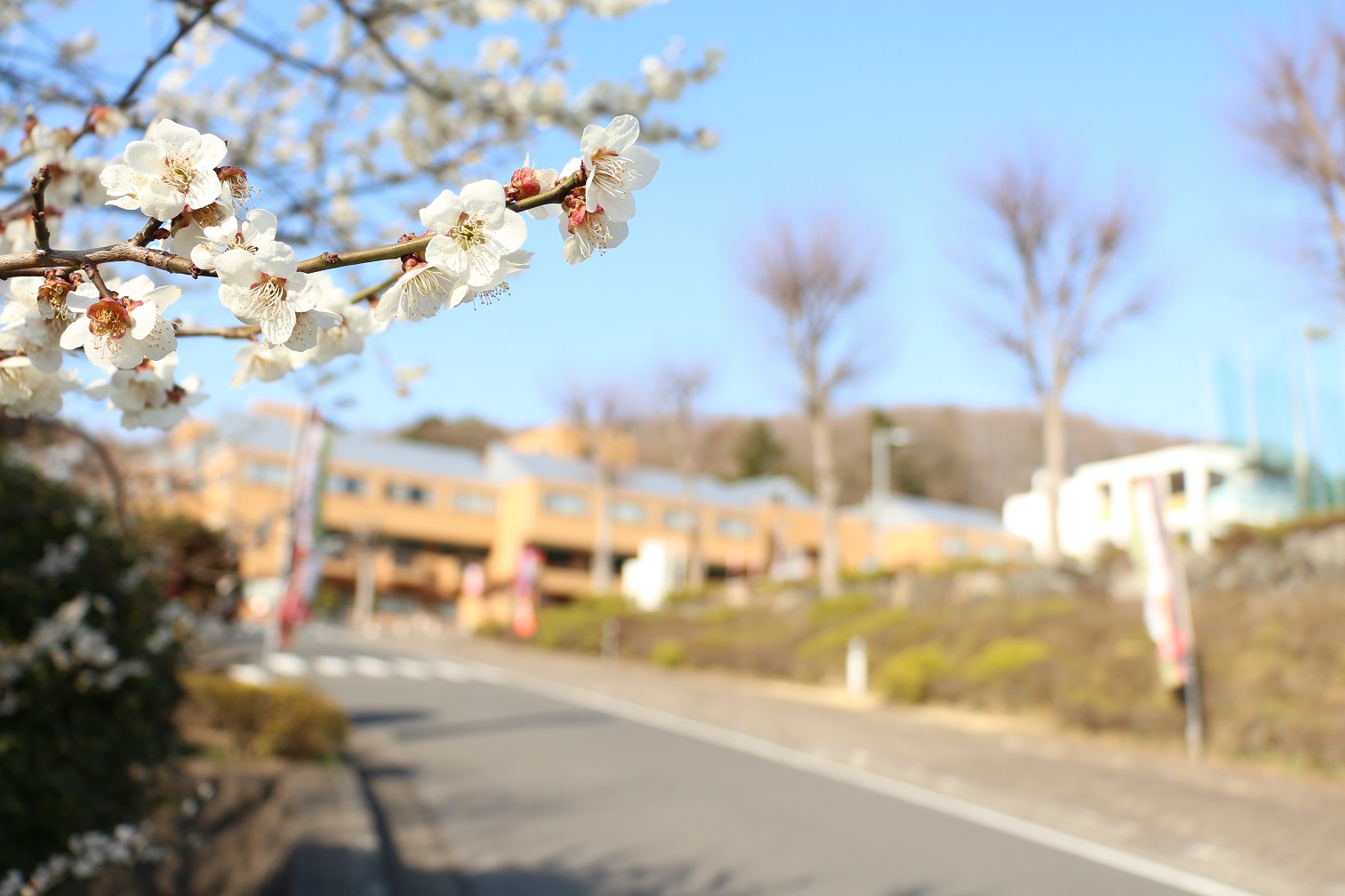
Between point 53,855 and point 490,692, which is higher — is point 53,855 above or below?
above

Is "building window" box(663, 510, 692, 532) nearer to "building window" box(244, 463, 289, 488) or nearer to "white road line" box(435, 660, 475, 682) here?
"building window" box(244, 463, 289, 488)

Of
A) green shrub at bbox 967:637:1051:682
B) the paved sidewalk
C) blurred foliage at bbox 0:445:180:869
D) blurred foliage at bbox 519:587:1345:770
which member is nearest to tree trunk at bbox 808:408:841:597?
blurred foliage at bbox 519:587:1345:770

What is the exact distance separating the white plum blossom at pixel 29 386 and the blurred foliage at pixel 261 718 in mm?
6529

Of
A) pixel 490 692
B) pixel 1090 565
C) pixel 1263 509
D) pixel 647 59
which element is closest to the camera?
pixel 647 59

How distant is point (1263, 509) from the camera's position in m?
22.9

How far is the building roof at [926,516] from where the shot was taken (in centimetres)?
5809

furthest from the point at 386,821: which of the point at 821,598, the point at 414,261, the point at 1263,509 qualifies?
the point at 1263,509

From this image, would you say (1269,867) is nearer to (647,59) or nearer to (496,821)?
(496,821)

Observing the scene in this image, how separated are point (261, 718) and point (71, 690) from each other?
4.49 metres

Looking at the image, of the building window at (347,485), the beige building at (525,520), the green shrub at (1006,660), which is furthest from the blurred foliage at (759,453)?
the green shrub at (1006,660)

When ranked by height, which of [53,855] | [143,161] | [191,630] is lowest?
[53,855]

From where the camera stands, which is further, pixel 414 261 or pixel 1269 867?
pixel 1269 867

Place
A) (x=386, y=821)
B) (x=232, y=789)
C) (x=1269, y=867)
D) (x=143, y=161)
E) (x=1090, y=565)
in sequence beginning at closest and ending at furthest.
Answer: (x=143, y=161) → (x=232, y=789) → (x=1269, y=867) → (x=386, y=821) → (x=1090, y=565)

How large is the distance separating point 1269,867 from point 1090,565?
1519 cm
